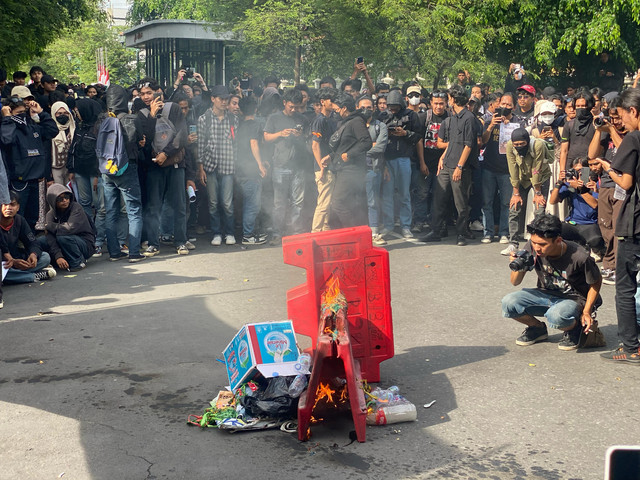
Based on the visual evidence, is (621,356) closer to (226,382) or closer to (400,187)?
(226,382)

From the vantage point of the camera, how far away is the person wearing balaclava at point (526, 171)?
10.2m

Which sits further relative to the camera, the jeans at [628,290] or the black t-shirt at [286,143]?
the black t-shirt at [286,143]

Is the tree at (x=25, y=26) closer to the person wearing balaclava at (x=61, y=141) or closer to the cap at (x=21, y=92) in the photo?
the cap at (x=21, y=92)

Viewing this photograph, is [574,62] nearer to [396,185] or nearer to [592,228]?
[396,185]

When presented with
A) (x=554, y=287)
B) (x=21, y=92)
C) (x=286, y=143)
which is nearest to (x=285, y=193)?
(x=286, y=143)

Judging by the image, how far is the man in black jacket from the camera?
1055cm

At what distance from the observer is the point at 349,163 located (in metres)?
10.6

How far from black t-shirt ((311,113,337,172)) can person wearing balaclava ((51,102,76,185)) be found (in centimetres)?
344

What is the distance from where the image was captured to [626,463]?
1.73m

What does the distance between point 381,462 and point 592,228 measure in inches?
217

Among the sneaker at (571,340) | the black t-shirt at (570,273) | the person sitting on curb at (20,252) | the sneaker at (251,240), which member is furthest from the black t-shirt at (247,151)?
the sneaker at (571,340)

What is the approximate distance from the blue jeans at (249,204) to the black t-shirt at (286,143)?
476 mm

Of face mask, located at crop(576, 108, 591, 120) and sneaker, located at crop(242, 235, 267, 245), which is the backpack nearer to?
sneaker, located at crop(242, 235, 267, 245)

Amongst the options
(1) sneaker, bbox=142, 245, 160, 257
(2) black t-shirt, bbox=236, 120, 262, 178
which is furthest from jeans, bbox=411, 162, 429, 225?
(1) sneaker, bbox=142, 245, 160, 257
